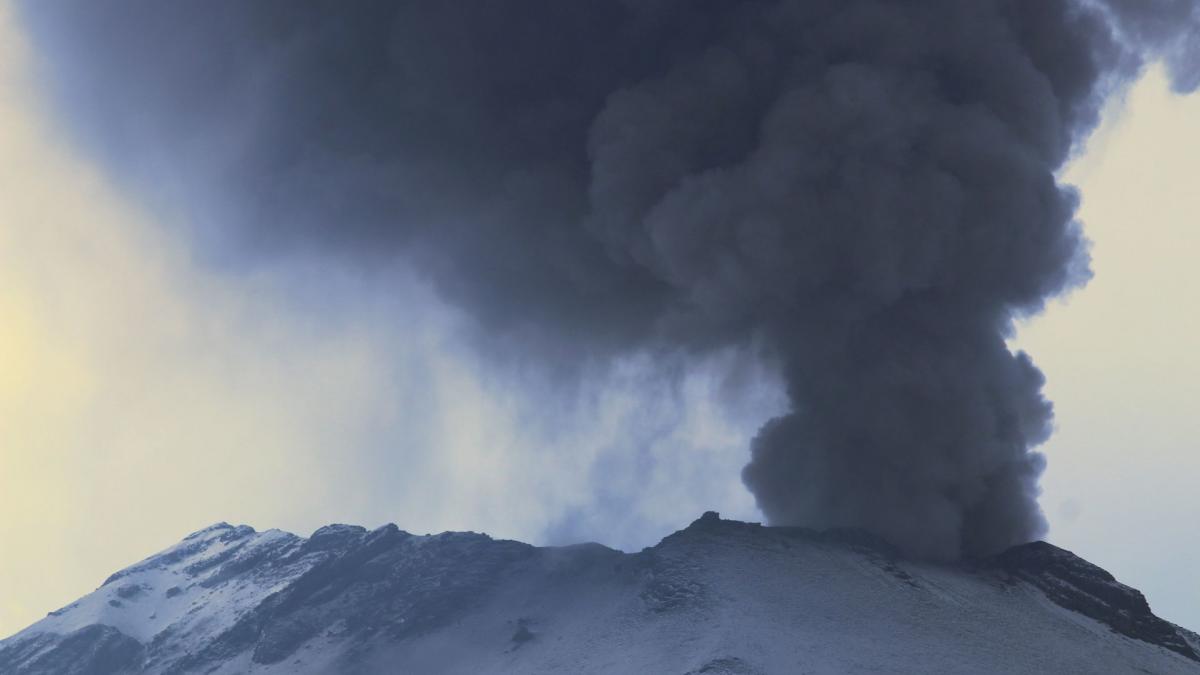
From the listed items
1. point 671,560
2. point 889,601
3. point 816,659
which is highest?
point 671,560

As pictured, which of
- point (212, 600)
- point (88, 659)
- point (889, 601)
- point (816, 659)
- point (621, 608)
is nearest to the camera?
point (816, 659)

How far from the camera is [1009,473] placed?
82.7 m

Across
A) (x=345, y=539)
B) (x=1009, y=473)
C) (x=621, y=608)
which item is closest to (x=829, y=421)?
(x=1009, y=473)

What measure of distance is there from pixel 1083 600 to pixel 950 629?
12156 millimetres

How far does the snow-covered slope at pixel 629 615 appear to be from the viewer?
69750 mm

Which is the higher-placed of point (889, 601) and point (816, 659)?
point (889, 601)

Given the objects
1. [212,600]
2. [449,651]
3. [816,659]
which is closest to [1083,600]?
[816,659]

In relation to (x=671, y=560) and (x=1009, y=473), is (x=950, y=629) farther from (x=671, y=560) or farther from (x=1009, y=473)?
(x=671, y=560)

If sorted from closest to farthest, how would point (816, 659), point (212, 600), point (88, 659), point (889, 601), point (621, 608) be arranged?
point (816, 659) → point (889, 601) → point (621, 608) → point (88, 659) → point (212, 600)

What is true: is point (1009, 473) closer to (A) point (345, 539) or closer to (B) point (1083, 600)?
(B) point (1083, 600)

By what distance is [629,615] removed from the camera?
79.9 m

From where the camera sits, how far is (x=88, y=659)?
103 m

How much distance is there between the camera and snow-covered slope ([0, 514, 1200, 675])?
69.8 meters

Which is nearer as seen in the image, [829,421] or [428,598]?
[829,421]
